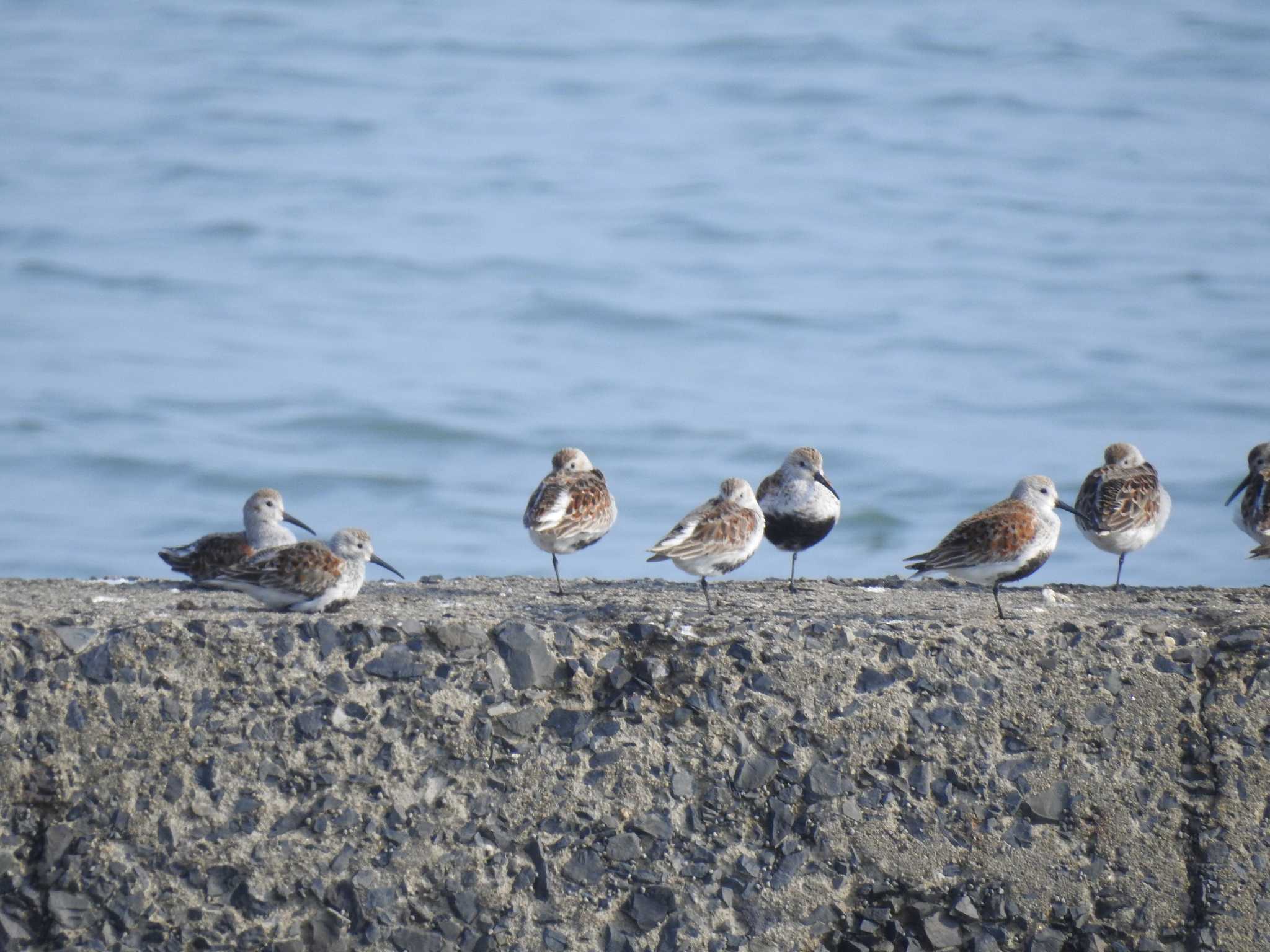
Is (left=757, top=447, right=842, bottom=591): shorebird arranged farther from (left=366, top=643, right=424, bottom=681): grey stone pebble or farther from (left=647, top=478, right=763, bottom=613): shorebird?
(left=366, top=643, right=424, bottom=681): grey stone pebble

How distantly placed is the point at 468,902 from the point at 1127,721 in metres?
2.12

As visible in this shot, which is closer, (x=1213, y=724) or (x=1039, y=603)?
(x=1213, y=724)

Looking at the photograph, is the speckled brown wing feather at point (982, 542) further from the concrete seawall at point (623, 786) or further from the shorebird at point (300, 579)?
the shorebird at point (300, 579)

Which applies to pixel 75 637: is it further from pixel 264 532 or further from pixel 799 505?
pixel 799 505

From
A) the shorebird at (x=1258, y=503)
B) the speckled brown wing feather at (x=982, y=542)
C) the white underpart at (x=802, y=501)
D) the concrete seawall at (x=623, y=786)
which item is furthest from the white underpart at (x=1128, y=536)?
the concrete seawall at (x=623, y=786)

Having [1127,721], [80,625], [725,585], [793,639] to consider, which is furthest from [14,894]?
[1127,721]

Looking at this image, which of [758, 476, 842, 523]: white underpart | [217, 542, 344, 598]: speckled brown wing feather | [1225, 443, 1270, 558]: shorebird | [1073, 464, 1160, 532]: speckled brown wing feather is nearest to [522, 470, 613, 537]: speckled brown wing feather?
[758, 476, 842, 523]: white underpart

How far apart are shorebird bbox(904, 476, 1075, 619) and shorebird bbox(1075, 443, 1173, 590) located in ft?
Result: 2.71

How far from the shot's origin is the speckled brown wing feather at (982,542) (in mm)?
5613

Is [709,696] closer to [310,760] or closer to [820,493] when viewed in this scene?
[310,760]

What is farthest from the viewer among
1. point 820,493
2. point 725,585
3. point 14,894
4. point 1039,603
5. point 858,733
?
point 820,493

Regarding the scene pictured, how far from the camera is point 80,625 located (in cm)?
464

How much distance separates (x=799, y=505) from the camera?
22.6 feet

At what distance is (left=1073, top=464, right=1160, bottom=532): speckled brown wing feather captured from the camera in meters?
6.65
